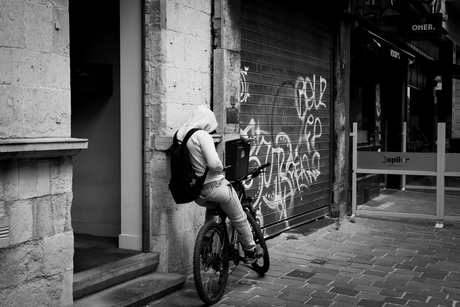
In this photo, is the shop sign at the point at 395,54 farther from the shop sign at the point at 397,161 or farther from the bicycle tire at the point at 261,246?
the bicycle tire at the point at 261,246

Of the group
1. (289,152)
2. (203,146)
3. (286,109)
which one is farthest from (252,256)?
(286,109)

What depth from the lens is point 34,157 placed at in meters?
4.83

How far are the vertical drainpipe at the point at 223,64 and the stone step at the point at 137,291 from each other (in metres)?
1.76

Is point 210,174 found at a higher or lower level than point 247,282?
higher

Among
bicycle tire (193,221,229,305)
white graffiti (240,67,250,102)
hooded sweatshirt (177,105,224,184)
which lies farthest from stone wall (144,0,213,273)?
white graffiti (240,67,250,102)

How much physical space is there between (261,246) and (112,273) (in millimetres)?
1659

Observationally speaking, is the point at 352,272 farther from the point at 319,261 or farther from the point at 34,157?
the point at 34,157

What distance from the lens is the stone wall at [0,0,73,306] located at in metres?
4.64

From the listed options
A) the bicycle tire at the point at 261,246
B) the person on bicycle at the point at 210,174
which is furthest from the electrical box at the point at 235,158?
the bicycle tire at the point at 261,246

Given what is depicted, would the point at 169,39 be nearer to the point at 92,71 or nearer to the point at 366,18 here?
the point at 92,71

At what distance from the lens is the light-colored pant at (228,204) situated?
6.11 meters

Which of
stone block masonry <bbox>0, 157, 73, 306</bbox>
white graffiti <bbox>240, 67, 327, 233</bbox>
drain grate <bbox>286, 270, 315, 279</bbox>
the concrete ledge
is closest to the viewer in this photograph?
the concrete ledge

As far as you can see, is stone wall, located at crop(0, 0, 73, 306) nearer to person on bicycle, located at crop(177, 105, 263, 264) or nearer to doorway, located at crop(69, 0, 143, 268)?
person on bicycle, located at crop(177, 105, 263, 264)

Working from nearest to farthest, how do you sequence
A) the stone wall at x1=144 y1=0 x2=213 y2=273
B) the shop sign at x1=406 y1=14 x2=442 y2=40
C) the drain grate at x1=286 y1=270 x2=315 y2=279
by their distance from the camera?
the stone wall at x1=144 y1=0 x2=213 y2=273, the drain grate at x1=286 y1=270 x2=315 y2=279, the shop sign at x1=406 y1=14 x2=442 y2=40
